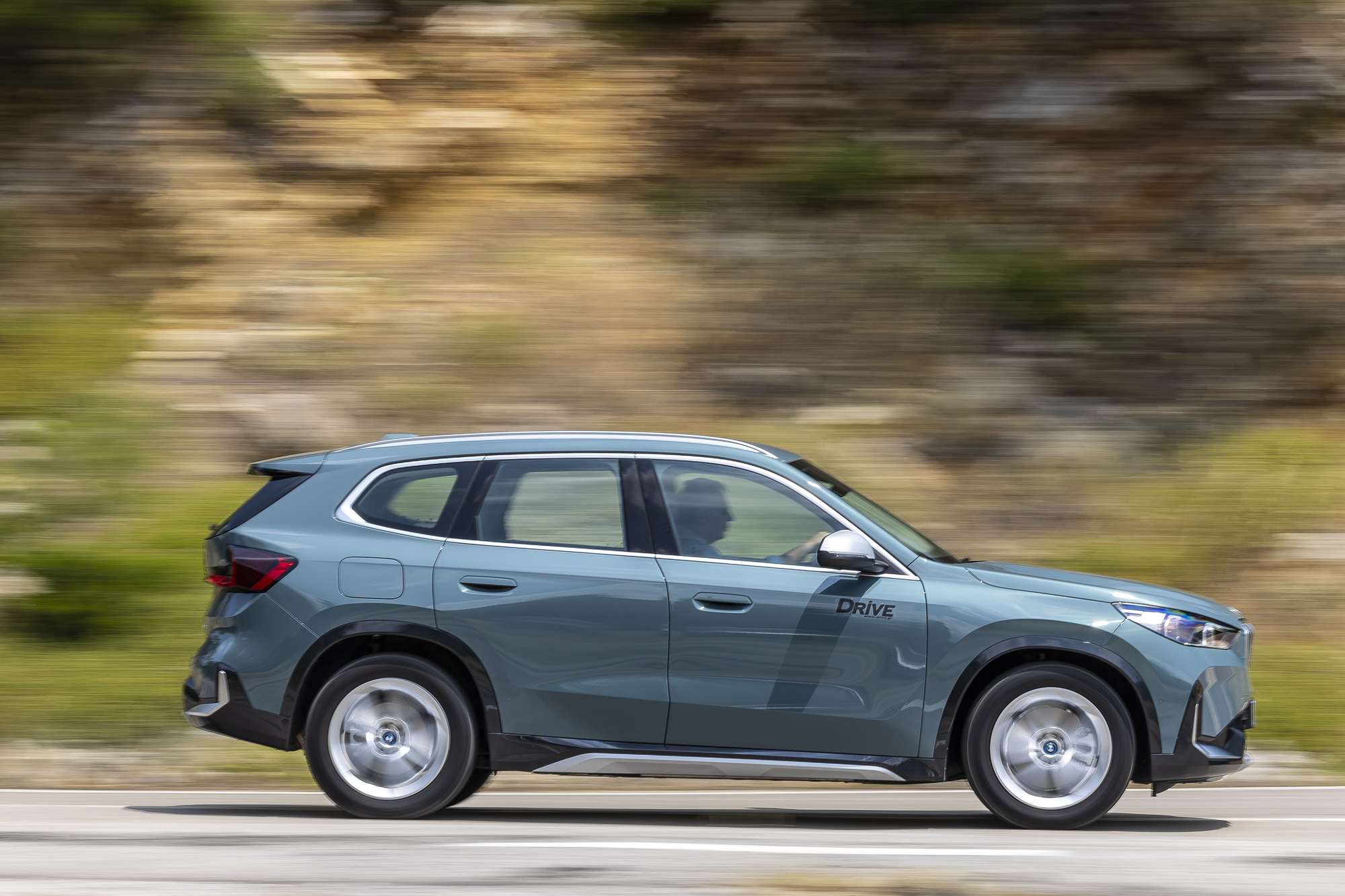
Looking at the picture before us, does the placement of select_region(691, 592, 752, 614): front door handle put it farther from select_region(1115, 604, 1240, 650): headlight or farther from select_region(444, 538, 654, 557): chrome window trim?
select_region(1115, 604, 1240, 650): headlight

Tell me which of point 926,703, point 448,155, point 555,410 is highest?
point 448,155

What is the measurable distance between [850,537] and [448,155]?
9749 mm

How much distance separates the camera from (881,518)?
703 cm

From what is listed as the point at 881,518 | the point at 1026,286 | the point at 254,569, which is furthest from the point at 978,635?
the point at 1026,286

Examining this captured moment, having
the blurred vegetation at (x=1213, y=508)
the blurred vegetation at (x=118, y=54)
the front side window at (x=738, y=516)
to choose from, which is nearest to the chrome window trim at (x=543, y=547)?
the front side window at (x=738, y=516)

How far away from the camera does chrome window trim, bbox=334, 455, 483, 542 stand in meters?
6.88

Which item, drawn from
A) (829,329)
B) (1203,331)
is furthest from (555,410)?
(1203,331)

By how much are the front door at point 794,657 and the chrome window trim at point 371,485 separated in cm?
112

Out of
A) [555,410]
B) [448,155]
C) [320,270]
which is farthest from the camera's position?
[448,155]

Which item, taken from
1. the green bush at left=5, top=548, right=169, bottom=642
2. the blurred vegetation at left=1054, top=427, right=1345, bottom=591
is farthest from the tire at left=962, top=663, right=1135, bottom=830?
the green bush at left=5, top=548, right=169, bottom=642

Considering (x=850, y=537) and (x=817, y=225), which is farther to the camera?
(x=817, y=225)

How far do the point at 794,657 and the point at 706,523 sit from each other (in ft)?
2.36

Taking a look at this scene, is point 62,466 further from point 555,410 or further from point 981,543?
point 981,543

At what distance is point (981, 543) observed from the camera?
12.1 meters
